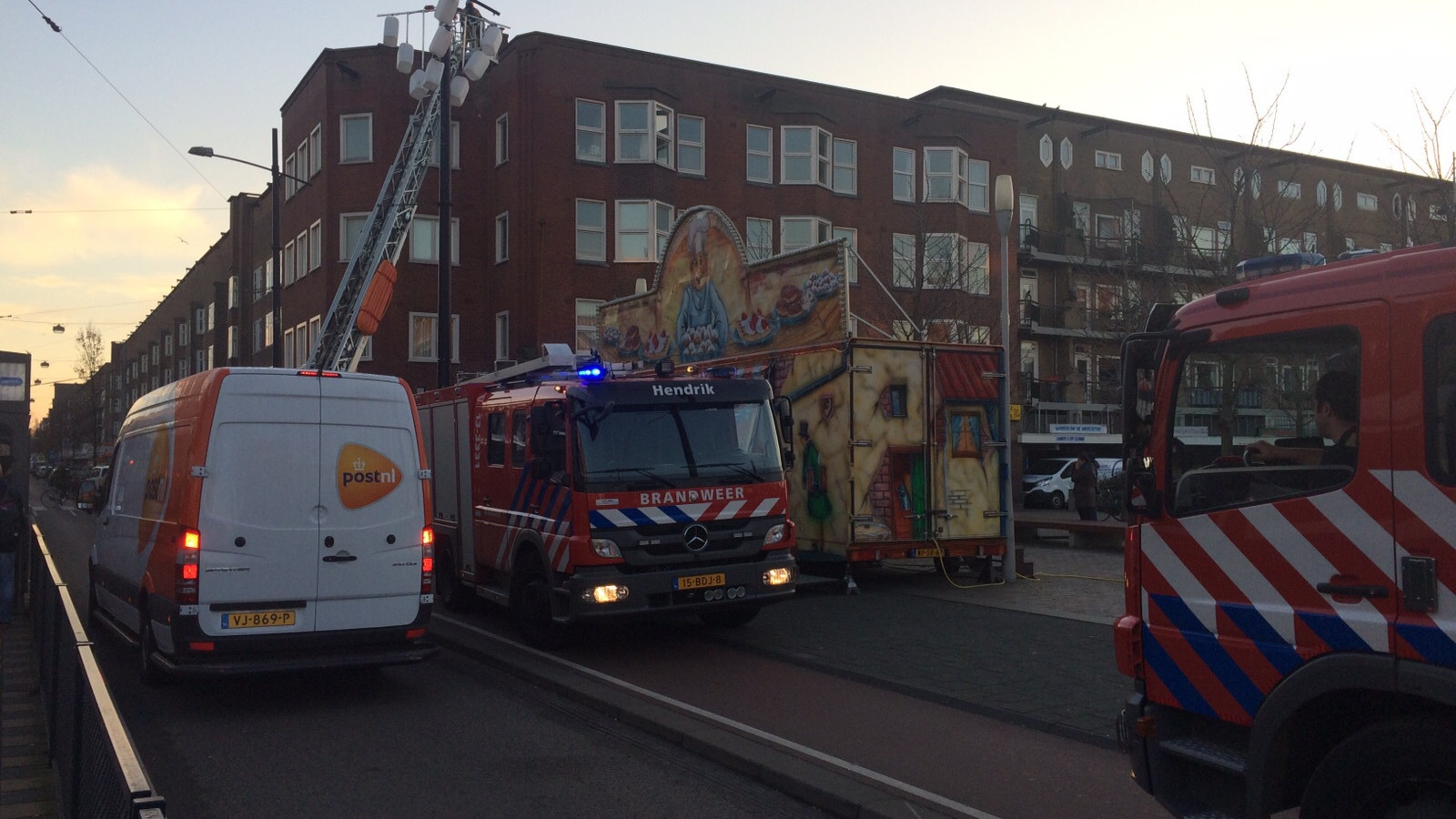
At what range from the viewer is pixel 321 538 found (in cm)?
875

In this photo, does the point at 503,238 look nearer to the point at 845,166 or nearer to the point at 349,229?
the point at 349,229

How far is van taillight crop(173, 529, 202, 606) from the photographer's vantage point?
8227mm

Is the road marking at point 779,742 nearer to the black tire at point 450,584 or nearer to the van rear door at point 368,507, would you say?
the van rear door at point 368,507

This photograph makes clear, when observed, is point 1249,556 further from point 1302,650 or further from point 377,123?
point 377,123

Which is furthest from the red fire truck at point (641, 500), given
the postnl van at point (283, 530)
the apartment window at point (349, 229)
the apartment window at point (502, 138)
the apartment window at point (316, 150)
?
the apartment window at point (316, 150)

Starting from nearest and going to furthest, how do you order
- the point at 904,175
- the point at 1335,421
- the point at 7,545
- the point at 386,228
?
the point at 1335,421
the point at 7,545
the point at 386,228
the point at 904,175

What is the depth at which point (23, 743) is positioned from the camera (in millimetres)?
7336

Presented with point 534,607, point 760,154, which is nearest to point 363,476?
point 534,607

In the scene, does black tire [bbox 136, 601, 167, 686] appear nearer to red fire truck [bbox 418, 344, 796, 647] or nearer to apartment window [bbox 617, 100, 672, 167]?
red fire truck [bbox 418, 344, 796, 647]

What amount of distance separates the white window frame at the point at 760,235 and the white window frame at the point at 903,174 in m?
5.12

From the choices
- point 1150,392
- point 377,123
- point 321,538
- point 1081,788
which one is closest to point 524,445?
point 321,538

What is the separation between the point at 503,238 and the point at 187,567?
25697 millimetres

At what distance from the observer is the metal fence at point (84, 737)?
3.28 meters

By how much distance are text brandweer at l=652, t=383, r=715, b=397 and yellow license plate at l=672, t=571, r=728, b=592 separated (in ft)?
5.75
